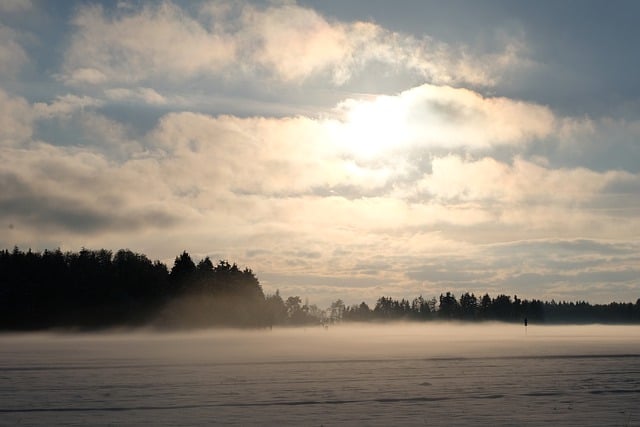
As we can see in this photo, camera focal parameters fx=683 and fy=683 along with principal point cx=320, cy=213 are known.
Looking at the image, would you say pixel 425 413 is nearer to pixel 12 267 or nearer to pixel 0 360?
pixel 0 360

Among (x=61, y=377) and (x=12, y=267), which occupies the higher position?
(x=12, y=267)

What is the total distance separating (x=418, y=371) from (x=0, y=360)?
36.7m

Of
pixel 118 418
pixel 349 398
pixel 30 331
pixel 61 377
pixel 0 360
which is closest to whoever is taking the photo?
pixel 118 418

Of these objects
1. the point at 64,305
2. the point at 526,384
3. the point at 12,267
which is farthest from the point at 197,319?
the point at 526,384

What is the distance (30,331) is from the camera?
172 m

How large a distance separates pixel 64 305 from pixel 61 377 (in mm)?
149990

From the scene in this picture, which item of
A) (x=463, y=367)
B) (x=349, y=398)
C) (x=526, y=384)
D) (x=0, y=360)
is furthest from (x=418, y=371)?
(x=0, y=360)

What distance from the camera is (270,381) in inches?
1630

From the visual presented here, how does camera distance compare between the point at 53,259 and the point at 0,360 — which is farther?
the point at 53,259

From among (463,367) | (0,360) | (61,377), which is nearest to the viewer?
(61,377)

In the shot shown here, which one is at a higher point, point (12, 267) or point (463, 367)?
point (12, 267)

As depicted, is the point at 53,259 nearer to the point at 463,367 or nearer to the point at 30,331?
the point at 30,331

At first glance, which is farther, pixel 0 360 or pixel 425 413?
pixel 0 360

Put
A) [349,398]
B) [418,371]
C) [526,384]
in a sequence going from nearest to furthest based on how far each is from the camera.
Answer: [349,398] → [526,384] → [418,371]
